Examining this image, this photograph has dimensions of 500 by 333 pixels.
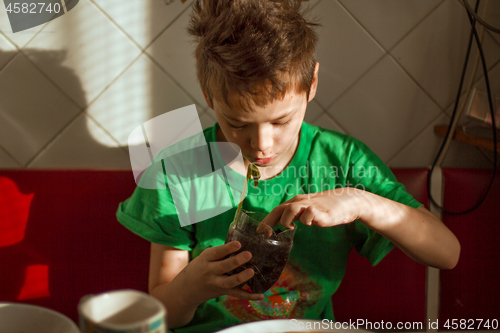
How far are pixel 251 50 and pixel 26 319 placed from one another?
1.58 ft

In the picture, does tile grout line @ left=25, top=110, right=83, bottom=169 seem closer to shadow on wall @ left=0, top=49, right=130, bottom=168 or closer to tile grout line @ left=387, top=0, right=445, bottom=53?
shadow on wall @ left=0, top=49, right=130, bottom=168

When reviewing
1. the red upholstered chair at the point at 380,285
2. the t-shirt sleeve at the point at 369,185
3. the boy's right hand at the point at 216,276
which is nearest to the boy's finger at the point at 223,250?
the boy's right hand at the point at 216,276

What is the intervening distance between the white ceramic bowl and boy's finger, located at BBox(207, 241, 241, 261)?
234 mm

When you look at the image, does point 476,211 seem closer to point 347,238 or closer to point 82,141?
point 347,238

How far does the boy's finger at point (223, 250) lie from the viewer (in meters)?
0.55

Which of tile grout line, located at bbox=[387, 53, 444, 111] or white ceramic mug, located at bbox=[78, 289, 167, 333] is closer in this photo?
white ceramic mug, located at bbox=[78, 289, 167, 333]

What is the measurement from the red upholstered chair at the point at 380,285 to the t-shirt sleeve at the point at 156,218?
47cm

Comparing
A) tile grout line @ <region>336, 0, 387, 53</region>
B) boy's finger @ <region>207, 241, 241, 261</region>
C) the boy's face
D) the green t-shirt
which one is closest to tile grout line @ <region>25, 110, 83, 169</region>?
the green t-shirt

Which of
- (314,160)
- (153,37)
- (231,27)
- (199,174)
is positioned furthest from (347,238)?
(153,37)

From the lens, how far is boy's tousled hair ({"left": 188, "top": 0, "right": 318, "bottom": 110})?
594 mm

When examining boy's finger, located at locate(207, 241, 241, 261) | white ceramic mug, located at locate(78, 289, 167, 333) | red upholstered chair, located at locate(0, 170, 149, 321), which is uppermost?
white ceramic mug, located at locate(78, 289, 167, 333)

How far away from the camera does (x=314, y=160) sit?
0.83 meters

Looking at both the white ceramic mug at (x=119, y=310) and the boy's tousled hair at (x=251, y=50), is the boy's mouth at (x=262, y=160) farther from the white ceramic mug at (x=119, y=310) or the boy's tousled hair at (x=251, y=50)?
the white ceramic mug at (x=119, y=310)

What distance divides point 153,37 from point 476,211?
1025 mm
